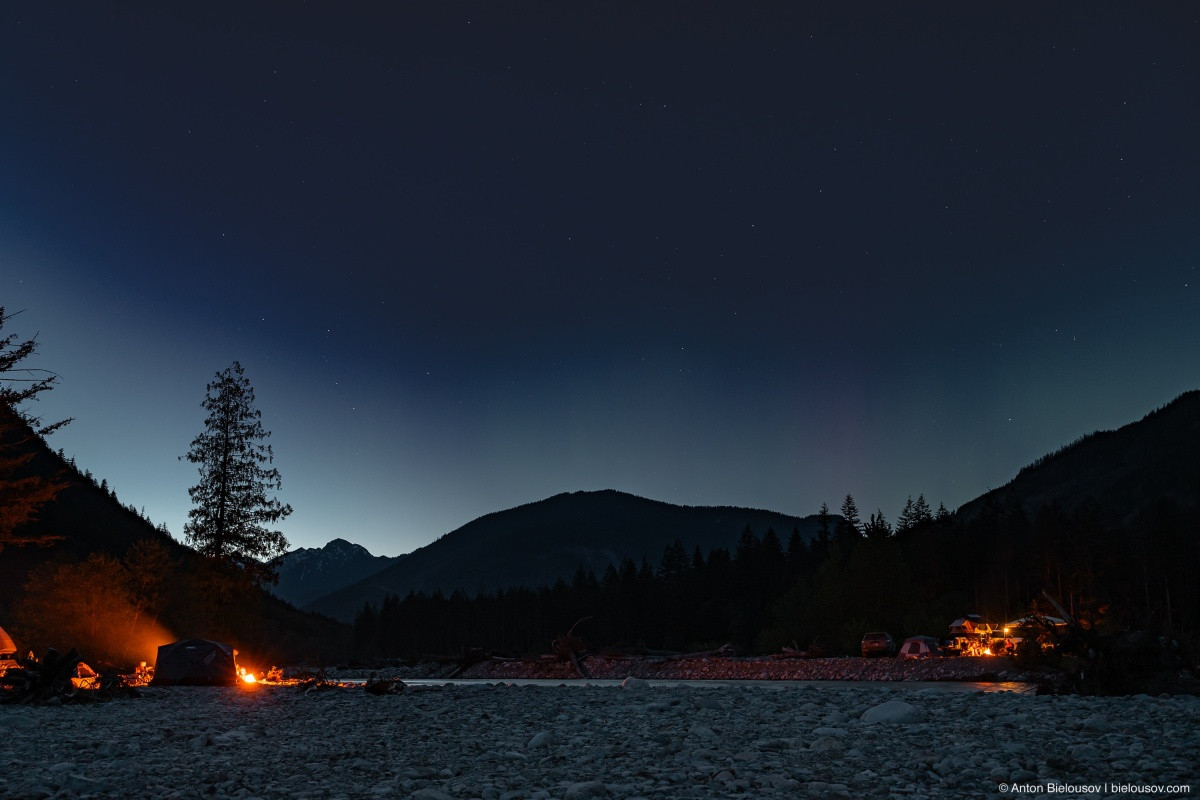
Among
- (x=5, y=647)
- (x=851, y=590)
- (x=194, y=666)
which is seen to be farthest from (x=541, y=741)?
(x=851, y=590)

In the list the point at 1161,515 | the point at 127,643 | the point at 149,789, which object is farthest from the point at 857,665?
the point at 1161,515

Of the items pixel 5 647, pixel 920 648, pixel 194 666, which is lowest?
pixel 920 648

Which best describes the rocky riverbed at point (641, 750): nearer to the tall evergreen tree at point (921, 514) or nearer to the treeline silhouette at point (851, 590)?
the treeline silhouette at point (851, 590)

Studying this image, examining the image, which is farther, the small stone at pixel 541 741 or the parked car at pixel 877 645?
the parked car at pixel 877 645

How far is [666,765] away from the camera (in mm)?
9477

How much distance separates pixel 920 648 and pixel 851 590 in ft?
91.7

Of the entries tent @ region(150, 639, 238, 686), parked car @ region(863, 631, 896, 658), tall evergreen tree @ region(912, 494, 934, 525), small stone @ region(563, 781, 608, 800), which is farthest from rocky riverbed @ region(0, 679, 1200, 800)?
tall evergreen tree @ region(912, 494, 934, 525)

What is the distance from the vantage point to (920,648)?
41000 millimetres

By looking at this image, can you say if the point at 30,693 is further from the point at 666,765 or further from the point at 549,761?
the point at 666,765

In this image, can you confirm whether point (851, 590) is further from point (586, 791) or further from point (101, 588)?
point (586, 791)

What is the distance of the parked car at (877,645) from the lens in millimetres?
46906

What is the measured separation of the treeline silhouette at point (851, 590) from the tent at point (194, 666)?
27214 mm

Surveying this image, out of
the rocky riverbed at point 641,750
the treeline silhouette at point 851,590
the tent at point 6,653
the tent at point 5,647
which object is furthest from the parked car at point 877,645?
the tent at point 5,647

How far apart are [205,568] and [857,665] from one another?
37018mm
